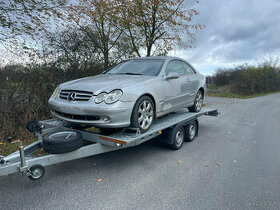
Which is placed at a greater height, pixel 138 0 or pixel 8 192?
pixel 138 0

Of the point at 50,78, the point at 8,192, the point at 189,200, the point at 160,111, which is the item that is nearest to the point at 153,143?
the point at 160,111

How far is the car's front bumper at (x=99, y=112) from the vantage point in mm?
3145

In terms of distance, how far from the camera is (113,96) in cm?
328

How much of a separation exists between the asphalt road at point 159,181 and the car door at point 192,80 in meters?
1.34

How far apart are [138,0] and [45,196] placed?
8.59 metres

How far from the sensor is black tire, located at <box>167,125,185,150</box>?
4.39 metres

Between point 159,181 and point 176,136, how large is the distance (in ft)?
4.98

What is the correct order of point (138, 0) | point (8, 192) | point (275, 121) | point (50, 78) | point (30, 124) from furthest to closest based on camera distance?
1. point (138, 0)
2. point (275, 121)
3. point (50, 78)
4. point (30, 124)
5. point (8, 192)

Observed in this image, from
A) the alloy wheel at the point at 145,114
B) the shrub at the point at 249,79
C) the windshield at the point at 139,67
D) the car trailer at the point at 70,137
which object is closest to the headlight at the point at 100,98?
the car trailer at the point at 70,137

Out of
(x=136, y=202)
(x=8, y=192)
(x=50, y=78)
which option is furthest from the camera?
(x=50, y=78)

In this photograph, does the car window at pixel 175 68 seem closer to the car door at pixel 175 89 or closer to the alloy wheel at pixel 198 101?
the car door at pixel 175 89

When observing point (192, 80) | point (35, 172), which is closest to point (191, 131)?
point (192, 80)

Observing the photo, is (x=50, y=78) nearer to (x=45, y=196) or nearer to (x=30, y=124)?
(x=30, y=124)

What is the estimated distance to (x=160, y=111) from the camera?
4.21m
